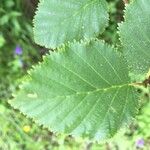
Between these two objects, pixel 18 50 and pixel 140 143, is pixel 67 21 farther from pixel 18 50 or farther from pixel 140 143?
pixel 18 50

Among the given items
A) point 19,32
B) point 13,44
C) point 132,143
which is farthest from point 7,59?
point 132,143

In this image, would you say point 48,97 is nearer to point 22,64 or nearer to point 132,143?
point 132,143

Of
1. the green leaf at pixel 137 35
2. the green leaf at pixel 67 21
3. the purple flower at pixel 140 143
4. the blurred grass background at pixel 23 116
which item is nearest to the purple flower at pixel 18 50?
the blurred grass background at pixel 23 116

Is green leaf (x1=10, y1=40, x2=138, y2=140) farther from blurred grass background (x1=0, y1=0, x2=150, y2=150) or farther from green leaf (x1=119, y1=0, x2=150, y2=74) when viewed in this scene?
blurred grass background (x1=0, y1=0, x2=150, y2=150)

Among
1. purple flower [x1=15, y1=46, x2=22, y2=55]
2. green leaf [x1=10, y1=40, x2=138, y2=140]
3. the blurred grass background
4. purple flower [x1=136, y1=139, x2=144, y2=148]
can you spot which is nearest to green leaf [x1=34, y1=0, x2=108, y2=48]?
green leaf [x1=10, y1=40, x2=138, y2=140]

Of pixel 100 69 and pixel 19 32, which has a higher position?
pixel 19 32

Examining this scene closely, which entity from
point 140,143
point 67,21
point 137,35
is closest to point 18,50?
point 140,143
